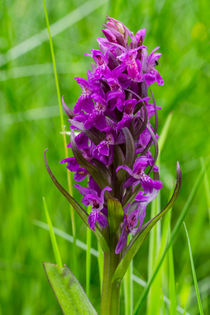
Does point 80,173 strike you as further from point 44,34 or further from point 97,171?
point 44,34

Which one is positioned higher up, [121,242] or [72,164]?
[72,164]

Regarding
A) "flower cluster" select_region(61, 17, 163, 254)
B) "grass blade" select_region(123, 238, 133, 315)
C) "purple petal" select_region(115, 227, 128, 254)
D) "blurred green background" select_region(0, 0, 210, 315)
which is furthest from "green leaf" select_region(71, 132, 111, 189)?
"blurred green background" select_region(0, 0, 210, 315)

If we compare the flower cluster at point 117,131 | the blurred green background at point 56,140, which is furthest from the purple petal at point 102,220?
the blurred green background at point 56,140

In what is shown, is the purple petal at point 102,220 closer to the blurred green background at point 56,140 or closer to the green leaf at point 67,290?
the green leaf at point 67,290

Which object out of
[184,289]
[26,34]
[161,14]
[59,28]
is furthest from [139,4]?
[184,289]

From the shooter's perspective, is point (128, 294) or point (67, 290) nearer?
point (67, 290)

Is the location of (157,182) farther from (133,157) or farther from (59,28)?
(59,28)

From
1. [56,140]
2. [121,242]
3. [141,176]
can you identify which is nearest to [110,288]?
[121,242]
